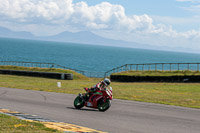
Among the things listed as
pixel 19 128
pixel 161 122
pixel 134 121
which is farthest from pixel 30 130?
pixel 161 122

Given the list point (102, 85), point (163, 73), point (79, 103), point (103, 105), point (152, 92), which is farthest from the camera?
point (163, 73)

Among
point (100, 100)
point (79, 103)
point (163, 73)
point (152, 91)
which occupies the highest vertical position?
point (163, 73)

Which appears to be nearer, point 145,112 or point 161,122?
point 161,122

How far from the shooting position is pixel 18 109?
43.8 feet

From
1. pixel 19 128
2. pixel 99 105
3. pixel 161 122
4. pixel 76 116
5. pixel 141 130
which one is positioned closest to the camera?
pixel 19 128

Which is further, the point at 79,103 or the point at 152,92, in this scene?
the point at 152,92

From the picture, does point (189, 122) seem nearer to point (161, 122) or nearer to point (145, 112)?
point (161, 122)

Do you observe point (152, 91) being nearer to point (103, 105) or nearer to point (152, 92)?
point (152, 92)

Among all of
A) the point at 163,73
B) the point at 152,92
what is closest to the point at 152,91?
the point at 152,92

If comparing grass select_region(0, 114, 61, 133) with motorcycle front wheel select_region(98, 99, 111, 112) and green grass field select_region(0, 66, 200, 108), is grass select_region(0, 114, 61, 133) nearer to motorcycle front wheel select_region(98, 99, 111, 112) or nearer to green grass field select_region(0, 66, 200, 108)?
motorcycle front wheel select_region(98, 99, 111, 112)

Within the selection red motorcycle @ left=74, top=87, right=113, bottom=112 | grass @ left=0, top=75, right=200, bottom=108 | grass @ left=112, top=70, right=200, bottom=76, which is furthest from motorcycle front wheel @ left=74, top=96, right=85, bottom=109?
grass @ left=112, top=70, right=200, bottom=76

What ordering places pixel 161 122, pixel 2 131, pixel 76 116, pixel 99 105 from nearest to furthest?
1. pixel 2 131
2. pixel 161 122
3. pixel 76 116
4. pixel 99 105

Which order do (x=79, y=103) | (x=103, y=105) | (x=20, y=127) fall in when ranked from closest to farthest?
(x=20, y=127) → (x=103, y=105) → (x=79, y=103)

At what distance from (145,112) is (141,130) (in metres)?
4.01
